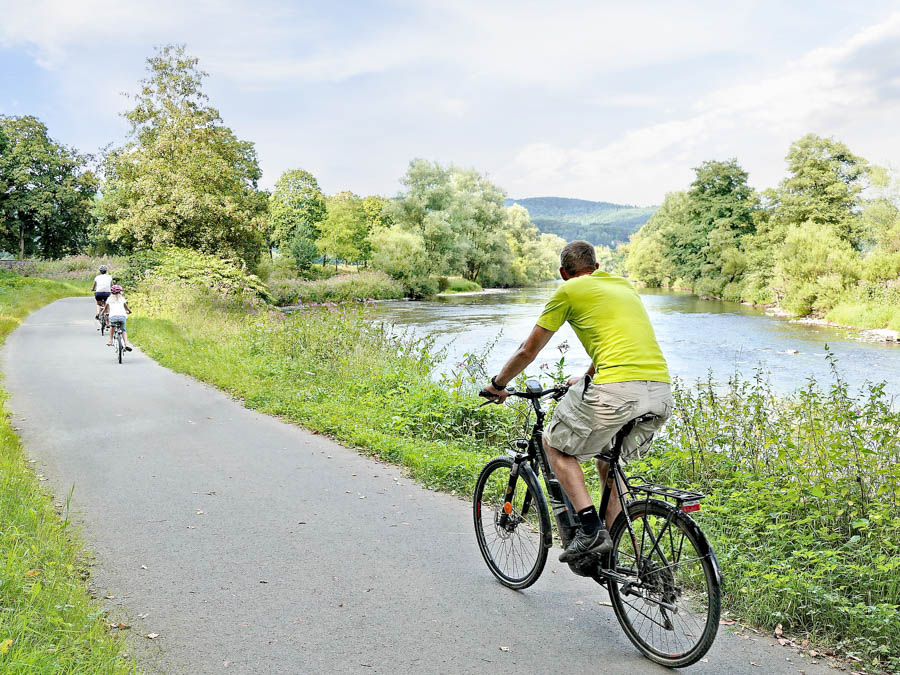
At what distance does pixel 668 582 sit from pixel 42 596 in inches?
125

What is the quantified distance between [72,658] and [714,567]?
2.88 meters

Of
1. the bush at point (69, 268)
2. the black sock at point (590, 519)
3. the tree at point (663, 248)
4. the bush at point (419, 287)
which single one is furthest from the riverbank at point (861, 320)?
the bush at point (69, 268)

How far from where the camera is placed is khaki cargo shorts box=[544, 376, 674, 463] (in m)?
3.25

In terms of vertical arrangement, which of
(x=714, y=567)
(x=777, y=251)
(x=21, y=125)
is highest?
(x=21, y=125)

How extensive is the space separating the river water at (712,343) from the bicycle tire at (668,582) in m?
6.56

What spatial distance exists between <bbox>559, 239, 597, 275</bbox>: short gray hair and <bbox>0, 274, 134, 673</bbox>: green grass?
2.90 meters

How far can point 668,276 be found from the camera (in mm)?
74250

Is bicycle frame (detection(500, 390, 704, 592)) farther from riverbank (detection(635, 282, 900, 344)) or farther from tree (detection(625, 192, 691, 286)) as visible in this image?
tree (detection(625, 192, 691, 286))

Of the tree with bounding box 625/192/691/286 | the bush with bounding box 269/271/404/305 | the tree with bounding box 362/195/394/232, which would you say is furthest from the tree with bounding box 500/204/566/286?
the bush with bounding box 269/271/404/305

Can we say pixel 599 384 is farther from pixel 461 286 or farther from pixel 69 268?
pixel 461 286

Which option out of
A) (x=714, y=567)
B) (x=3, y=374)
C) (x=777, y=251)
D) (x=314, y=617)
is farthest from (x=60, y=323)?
(x=777, y=251)

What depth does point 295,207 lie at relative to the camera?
71312 mm

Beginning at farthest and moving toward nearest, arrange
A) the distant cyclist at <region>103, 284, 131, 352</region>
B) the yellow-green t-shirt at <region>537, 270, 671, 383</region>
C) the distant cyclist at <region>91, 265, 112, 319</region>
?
the distant cyclist at <region>91, 265, 112, 319</region> < the distant cyclist at <region>103, 284, 131, 352</region> < the yellow-green t-shirt at <region>537, 270, 671, 383</region>

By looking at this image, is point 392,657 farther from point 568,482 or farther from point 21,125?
point 21,125
